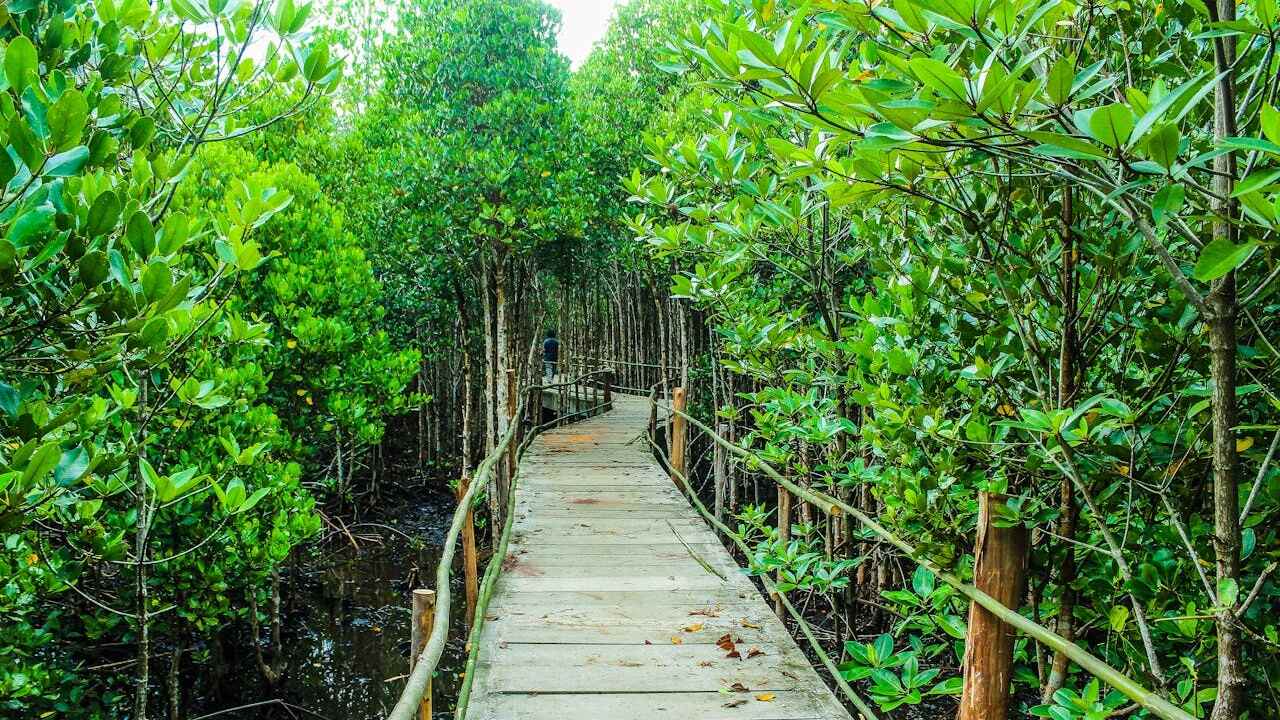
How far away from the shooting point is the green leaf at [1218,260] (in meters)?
1.02

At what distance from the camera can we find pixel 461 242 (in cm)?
963

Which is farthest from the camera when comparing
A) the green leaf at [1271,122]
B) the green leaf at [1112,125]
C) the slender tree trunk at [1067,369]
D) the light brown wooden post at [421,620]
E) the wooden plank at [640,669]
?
the wooden plank at [640,669]

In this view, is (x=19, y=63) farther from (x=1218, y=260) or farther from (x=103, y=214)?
(x=1218, y=260)

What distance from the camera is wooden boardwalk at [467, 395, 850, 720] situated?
288 cm

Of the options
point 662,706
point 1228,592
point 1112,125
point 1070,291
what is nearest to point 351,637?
point 662,706

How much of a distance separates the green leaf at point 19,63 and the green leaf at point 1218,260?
2.07 meters

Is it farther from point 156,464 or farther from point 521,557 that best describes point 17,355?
point 156,464

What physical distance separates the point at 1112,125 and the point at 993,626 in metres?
1.45

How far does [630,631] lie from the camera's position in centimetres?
361

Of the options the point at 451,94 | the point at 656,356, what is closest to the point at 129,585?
the point at 451,94

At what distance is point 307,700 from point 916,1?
8107 mm

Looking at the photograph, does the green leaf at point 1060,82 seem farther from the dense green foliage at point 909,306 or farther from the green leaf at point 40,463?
the green leaf at point 40,463

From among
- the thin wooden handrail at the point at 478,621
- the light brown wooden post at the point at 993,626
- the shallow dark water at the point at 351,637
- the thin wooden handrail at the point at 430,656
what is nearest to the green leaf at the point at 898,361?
the light brown wooden post at the point at 993,626

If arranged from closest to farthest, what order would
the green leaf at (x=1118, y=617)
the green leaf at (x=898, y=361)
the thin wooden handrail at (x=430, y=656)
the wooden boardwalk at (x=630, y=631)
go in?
the thin wooden handrail at (x=430, y=656) < the green leaf at (x=1118, y=617) < the green leaf at (x=898, y=361) < the wooden boardwalk at (x=630, y=631)
